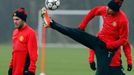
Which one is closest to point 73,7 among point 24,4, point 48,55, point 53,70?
point 24,4

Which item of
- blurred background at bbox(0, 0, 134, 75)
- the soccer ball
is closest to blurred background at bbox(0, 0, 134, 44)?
blurred background at bbox(0, 0, 134, 75)

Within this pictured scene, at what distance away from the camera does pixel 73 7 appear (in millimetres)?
34094

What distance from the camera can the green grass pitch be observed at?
1892 centimetres

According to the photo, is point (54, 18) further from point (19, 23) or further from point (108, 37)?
point (19, 23)

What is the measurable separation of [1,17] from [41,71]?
48.6ft

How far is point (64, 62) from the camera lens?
879 inches

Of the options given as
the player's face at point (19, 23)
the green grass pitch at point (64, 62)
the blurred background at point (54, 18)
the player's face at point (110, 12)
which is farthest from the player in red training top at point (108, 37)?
the blurred background at point (54, 18)

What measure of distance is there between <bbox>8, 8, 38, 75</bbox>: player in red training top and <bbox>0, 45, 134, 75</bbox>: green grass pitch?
6.28m

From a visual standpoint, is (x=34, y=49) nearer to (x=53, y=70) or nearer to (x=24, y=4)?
(x=53, y=70)

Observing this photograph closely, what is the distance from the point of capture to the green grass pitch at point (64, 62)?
745 inches

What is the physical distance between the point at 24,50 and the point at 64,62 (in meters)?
10.9

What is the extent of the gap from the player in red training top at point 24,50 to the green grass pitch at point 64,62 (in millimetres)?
6279

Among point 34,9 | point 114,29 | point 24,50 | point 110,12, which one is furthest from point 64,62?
point 34,9

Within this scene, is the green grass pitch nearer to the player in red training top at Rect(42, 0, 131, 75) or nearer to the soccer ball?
the soccer ball
